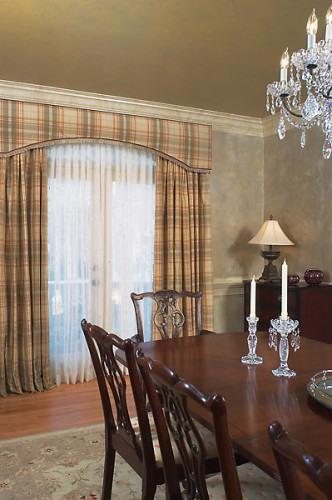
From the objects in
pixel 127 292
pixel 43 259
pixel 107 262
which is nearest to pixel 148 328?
pixel 127 292

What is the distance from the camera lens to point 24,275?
401 centimetres

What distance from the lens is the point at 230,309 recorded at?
202 inches

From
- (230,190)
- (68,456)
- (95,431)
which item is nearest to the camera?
(68,456)

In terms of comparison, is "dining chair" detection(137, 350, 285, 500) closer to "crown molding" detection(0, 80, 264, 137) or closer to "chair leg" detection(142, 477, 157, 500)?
"chair leg" detection(142, 477, 157, 500)

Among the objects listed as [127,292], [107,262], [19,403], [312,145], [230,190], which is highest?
[312,145]

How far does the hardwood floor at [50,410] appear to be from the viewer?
3.27 meters

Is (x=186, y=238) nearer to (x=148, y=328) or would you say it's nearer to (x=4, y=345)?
(x=148, y=328)

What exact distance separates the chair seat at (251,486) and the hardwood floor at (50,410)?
154cm

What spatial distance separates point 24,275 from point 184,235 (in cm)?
162

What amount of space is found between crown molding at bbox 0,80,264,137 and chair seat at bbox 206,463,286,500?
3389mm

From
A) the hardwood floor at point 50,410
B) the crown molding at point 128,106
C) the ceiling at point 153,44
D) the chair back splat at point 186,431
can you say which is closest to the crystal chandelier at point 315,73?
the ceiling at point 153,44

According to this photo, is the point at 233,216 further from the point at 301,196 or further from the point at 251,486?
the point at 251,486

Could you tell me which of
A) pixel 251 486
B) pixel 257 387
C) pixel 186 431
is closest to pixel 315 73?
pixel 257 387

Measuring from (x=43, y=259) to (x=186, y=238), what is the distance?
4.74 ft
